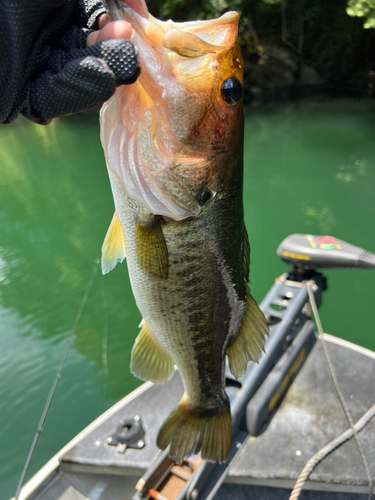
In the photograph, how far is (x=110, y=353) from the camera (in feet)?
14.9

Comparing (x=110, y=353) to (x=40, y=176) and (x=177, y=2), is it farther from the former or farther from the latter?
(x=177, y=2)

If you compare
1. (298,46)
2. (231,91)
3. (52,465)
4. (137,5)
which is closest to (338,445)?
(52,465)

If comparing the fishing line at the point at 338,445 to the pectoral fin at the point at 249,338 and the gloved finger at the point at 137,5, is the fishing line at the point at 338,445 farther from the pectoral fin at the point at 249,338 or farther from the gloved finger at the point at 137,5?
the gloved finger at the point at 137,5

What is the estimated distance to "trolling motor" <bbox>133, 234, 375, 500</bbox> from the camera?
1998 mm

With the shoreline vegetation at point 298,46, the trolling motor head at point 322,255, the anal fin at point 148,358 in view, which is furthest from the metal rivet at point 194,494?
the shoreline vegetation at point 298,46

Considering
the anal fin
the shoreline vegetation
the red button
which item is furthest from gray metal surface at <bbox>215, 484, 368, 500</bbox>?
the shoreline vegetation

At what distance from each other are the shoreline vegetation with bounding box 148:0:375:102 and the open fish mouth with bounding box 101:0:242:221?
19182mm

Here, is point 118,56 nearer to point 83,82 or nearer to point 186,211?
point 83,82

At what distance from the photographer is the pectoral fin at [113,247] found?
1467mm

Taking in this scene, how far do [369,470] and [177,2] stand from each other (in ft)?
67.8

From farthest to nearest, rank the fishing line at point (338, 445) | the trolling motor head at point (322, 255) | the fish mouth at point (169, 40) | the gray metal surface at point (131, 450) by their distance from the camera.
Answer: the trolling motor head at point (322, 255), the gray metal surface at point (131, 450), the fishing line at point (338, 445), the fish mouth at point (169, 40)

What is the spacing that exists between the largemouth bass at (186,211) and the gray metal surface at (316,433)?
2.53ft

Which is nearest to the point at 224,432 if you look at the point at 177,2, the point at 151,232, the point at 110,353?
the point at 151,232

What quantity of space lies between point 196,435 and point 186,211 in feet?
3.38
